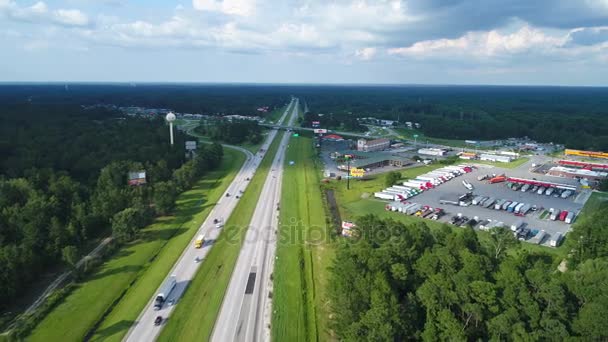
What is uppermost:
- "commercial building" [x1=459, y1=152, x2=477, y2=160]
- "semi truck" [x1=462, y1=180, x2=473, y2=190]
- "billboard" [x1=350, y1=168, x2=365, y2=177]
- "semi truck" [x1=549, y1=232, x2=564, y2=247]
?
"commercial building" [x1=459, y1=152, x2=477, y2=160]

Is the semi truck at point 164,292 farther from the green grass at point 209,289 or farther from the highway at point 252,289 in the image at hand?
the highway at point 252,289

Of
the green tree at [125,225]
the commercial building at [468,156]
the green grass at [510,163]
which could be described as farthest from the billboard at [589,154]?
the green tree at [125,225]

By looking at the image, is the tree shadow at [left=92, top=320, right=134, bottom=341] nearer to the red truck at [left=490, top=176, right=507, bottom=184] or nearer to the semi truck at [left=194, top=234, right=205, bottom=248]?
the semi truck at [left=194, top=234, right=205, bottom=248]

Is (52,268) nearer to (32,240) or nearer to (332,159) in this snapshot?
(32,240)

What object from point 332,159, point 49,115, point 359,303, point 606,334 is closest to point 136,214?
point 359,303

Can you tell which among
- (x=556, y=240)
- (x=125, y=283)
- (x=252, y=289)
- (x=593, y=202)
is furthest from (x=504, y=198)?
(x=125, y=283)

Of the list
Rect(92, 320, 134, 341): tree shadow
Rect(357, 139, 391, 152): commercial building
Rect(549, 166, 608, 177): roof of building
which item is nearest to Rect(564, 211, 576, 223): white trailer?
Rect(549, 166, 608, 177): roof of building

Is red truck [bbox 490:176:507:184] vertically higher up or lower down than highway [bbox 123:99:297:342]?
higher up
